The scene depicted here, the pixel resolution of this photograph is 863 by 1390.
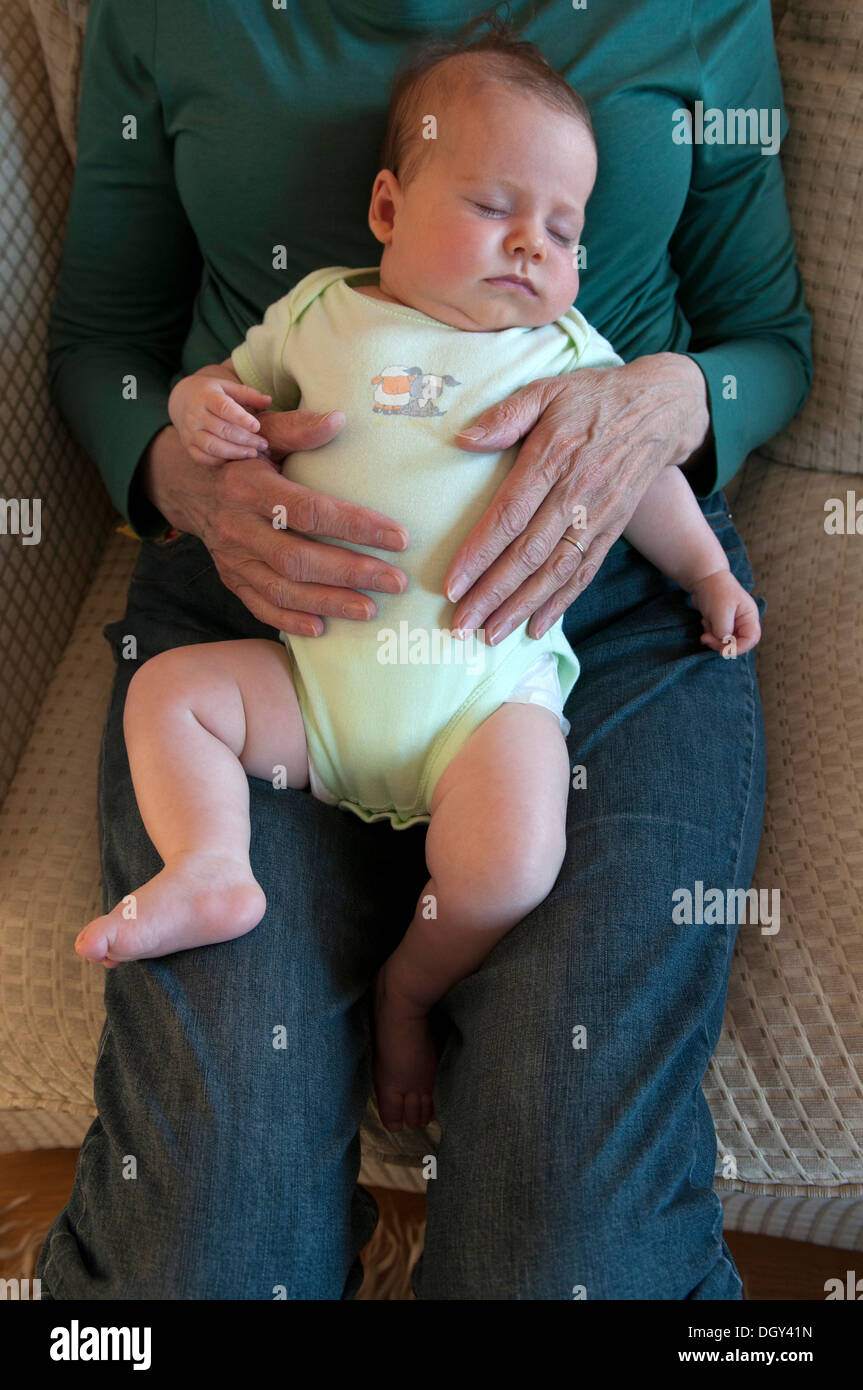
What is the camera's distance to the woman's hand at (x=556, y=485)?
848 millimetres

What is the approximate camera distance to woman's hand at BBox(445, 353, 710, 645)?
2.78 feet

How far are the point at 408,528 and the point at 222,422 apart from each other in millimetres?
178

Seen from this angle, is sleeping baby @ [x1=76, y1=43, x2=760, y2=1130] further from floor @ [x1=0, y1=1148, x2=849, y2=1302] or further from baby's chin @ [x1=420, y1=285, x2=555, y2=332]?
floor @ [x1=0, y1=1148, x2=849, y2=1302]

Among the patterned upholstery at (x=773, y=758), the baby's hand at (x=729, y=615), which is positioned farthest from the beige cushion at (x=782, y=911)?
the baby's hand at (x=729, y=615)

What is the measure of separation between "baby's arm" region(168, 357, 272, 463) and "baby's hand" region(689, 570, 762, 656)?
1.37 ft

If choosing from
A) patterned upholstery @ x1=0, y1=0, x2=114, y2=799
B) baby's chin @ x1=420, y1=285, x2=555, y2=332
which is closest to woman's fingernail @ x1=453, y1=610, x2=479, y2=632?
baby's chin @ x1=420, y1=285, x2=555, y2=332


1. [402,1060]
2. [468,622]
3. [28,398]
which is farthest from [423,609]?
[28,398]

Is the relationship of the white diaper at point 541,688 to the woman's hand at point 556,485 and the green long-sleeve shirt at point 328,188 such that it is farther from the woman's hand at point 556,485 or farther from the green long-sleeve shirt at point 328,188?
the green long-sleeve shirt at point 328,188

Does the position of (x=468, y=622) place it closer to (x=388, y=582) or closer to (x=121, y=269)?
(x=388, y=582)

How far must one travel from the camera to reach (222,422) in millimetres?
882

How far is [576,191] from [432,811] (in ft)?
1.70

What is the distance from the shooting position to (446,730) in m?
A: 0.85

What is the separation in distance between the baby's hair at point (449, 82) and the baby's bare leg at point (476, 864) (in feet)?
1.59
